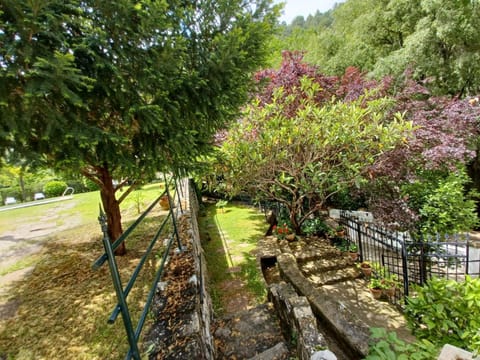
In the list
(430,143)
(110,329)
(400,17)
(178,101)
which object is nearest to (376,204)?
(430,143)

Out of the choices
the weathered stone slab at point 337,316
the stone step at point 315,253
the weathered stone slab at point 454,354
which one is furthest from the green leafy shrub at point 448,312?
the stone step at point 315,253

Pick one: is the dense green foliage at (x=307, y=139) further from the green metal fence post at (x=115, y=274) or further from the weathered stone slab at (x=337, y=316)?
the green metal fence post at (x=115, y=274)

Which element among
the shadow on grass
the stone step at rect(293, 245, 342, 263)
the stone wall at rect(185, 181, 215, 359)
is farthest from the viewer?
the stone step at rect(293, 245, 342, 263)

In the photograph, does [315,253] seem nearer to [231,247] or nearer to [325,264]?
[325,264]

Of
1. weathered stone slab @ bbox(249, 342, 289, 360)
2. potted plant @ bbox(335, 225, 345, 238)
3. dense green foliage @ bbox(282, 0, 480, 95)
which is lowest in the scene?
potted plant @ bbox(335, 225, 345, 238)

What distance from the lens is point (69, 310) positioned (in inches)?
98.8

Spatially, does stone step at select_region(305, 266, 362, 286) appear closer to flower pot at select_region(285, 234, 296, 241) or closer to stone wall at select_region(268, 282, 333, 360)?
flower pot at select_region(285, 234, 296, 241)

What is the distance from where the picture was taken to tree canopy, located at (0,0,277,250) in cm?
168

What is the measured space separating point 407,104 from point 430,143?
155cm

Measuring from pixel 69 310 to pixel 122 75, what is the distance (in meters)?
2.73

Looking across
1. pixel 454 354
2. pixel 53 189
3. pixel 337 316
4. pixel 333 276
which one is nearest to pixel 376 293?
pixel 333 276

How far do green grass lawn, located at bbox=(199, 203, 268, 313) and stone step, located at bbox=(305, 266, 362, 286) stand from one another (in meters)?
1.12

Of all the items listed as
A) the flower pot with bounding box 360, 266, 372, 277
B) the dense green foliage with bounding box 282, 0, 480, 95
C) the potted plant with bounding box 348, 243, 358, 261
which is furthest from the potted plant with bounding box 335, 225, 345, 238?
the dense green foliage with bounding box 282, 0, 480, 95

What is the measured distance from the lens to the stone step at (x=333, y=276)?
4.40m
